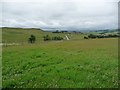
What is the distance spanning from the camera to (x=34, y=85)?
9.86 m

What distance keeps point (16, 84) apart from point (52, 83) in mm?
1838

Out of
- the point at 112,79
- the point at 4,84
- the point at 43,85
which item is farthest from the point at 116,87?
the point at 4,84

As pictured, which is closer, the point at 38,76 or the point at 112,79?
the point at 112,79

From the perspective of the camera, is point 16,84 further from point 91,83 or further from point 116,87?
point 116,87

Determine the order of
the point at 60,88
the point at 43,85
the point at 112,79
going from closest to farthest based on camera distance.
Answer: the point at 60,88 < the point at 43,85 < the point at 112,79

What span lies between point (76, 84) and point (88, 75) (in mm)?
2082

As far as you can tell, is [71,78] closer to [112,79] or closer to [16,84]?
[112,79]

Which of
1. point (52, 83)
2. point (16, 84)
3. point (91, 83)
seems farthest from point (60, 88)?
point (16, 84)

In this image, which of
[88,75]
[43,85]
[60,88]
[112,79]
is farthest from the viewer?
[88,75]

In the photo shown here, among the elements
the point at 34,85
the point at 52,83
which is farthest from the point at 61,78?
the point at 34,85

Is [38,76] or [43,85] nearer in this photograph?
[43,85]

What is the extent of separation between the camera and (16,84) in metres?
10.4

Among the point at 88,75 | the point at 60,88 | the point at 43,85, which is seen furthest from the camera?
the point at 88,75

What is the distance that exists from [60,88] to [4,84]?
9.83 feet
